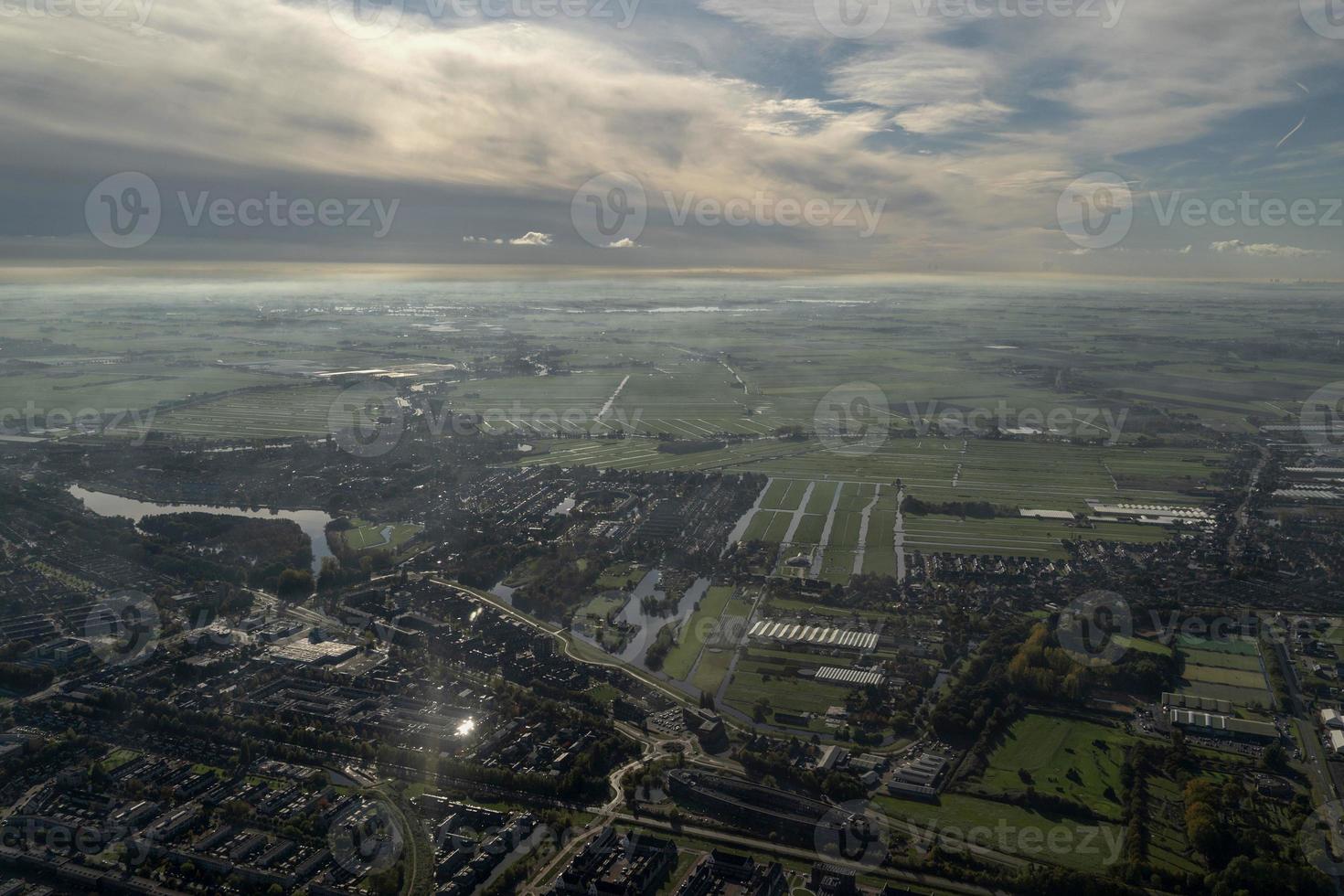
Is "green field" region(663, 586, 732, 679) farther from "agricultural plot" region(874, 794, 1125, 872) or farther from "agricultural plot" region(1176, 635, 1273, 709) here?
"agricultural plot" region(1176, 635, 1273, 709)

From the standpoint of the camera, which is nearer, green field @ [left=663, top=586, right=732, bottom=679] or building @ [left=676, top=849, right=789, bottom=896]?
building @ [left=676, top=849, right=789, bottom=896]

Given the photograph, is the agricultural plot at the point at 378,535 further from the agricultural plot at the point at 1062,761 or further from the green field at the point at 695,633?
the agricultural plot at the point at 1062,761

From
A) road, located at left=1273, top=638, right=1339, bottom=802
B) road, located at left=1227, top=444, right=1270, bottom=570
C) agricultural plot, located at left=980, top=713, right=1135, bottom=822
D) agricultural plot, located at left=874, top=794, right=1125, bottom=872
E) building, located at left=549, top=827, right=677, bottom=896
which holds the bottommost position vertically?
building, located at left=549, top=827, right=677, bottom=896

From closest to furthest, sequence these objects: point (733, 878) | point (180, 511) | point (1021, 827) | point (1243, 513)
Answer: point (733, 878), point (1021, 827), point (1243, 513), point (180, 511)

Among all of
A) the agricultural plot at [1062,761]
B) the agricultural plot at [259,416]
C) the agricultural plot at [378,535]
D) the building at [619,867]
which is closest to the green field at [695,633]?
the building at [619,867]

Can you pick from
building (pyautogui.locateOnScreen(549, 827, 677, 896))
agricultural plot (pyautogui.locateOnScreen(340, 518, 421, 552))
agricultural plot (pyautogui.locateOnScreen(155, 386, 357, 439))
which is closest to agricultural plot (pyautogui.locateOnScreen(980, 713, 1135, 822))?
building (pyautogui.locateOnScreen(549, 827, 677, 896))

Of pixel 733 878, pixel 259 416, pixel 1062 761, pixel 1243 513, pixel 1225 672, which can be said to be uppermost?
pixel 1243 513

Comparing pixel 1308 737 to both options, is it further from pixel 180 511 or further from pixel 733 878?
pixel 180 511

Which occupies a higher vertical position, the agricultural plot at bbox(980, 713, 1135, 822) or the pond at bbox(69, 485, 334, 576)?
the agricultural plot at bbox(980, 713, 1135, 822)

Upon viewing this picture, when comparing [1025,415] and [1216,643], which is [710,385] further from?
[1216,643]

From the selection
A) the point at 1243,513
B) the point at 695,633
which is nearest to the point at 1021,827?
the point at 695,633

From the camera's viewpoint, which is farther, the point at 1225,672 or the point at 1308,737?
the point at 1225,672

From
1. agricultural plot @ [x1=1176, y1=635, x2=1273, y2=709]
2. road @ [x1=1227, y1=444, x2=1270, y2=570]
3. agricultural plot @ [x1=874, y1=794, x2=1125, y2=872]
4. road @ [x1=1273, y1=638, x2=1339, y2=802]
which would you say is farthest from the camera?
road @ [x1=1227, y1=444, x2=1270, y2=570]
